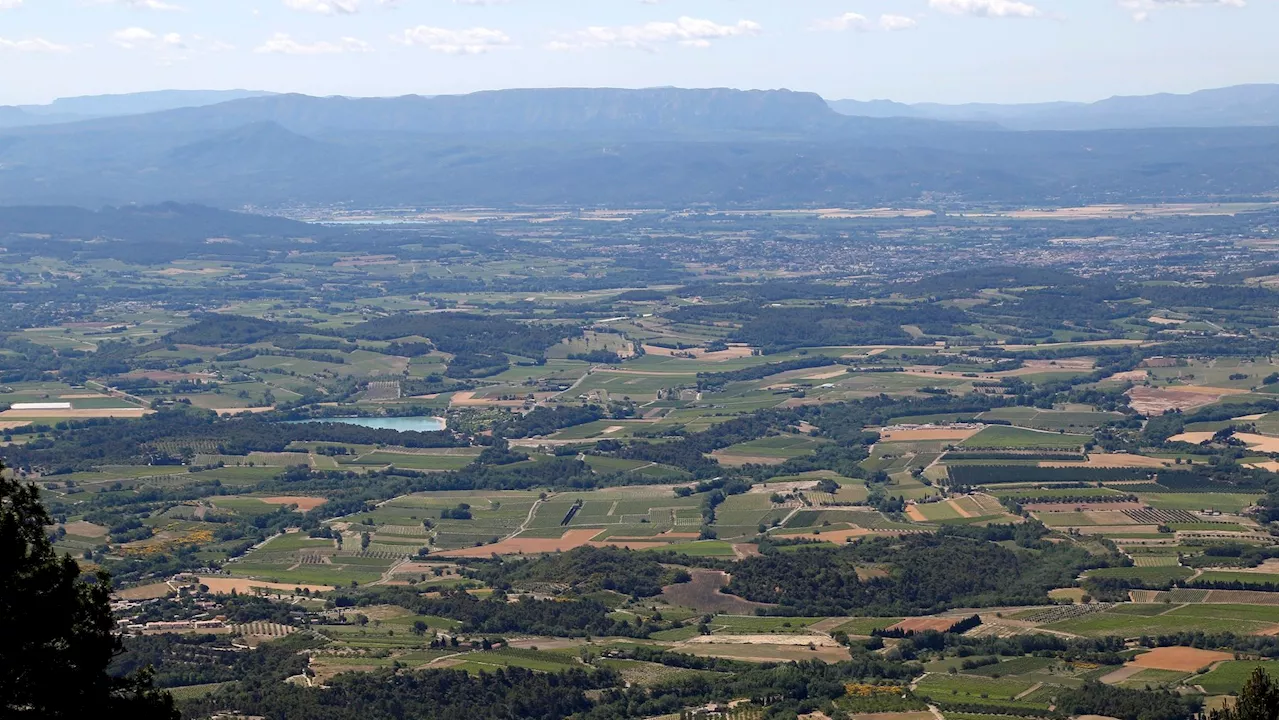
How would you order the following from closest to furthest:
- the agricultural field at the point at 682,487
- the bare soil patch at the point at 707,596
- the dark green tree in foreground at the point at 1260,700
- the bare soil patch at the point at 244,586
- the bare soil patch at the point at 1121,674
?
the dark green tree in foreground at the point at 1260,700 < the bare soil patch at the point at 1121,674 < the agricultural field at the point at 682,487 < the bare soil patch at the point at 707,596 < the bare soil patch at the point at 244,586

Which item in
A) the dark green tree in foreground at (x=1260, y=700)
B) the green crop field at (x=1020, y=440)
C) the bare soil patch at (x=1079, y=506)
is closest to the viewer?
the dark green tree in foreground at (x=1260, y=700)

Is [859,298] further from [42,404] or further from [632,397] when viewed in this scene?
[42,404]

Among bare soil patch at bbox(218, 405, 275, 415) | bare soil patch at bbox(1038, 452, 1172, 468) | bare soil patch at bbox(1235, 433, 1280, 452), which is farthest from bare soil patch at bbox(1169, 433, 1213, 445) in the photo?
bare soil patch at bbox(218, 405, 275, 415)

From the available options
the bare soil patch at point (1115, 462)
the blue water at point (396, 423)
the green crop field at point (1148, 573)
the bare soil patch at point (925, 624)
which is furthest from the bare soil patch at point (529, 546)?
the blue water at point (396, 423)

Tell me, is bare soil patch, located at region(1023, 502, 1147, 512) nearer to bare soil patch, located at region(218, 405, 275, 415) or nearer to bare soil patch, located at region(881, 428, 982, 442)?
bare soil patch, located at region(881, 428, 982, 442)

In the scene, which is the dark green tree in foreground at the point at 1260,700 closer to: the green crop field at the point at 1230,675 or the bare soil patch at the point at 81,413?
the green crop field at the point at 1230,675

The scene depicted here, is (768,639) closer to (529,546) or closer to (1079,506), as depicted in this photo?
(529,546)
